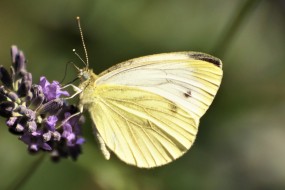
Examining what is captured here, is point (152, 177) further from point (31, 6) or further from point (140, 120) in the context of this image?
point (31, 6)

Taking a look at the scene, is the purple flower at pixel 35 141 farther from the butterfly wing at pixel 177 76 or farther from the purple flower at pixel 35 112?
the butterfly wing at pixel 177 76

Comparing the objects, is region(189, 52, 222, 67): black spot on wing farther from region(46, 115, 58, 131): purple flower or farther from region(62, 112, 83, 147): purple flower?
region(46, 115, 58, 131): purple flower

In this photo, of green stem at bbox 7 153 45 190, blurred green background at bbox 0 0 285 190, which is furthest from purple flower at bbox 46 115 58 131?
blurred green background at bbox 0 0 285 190

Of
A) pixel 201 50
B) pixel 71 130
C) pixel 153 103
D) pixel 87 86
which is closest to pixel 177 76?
pixel 153 103

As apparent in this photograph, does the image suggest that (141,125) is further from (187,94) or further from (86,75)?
(86,75)

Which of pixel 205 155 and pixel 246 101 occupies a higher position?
pixel 246 101

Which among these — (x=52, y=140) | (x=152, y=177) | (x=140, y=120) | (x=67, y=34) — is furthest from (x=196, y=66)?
(x=67, y=34)

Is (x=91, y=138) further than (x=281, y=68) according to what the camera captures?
No

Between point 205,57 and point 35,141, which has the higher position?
point 205,57
